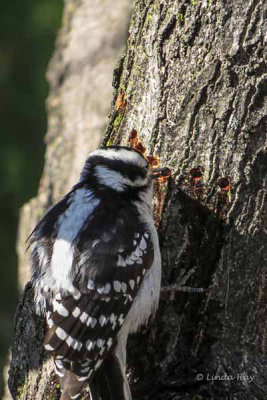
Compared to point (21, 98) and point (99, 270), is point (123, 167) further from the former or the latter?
point (21, 98)

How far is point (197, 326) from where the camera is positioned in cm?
518

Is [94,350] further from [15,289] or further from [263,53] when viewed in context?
[15,289]

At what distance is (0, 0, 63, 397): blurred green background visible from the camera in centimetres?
1070

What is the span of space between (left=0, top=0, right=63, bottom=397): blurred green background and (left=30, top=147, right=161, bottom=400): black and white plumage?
5.38 metres

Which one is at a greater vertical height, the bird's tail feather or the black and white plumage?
the black and white plumage

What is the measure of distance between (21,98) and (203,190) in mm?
6773

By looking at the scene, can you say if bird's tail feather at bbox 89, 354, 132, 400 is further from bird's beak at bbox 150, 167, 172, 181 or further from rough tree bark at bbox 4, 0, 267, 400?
bird's beak at bbox 150, 167, 172, 181

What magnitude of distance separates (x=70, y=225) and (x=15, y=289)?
5.39 metres

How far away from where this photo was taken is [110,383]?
198 inches

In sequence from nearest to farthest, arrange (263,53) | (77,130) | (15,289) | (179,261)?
(263,53), (179,261), (77,130), (15,289)

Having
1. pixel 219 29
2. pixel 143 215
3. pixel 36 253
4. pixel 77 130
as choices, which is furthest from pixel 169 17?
pixel 77 130
